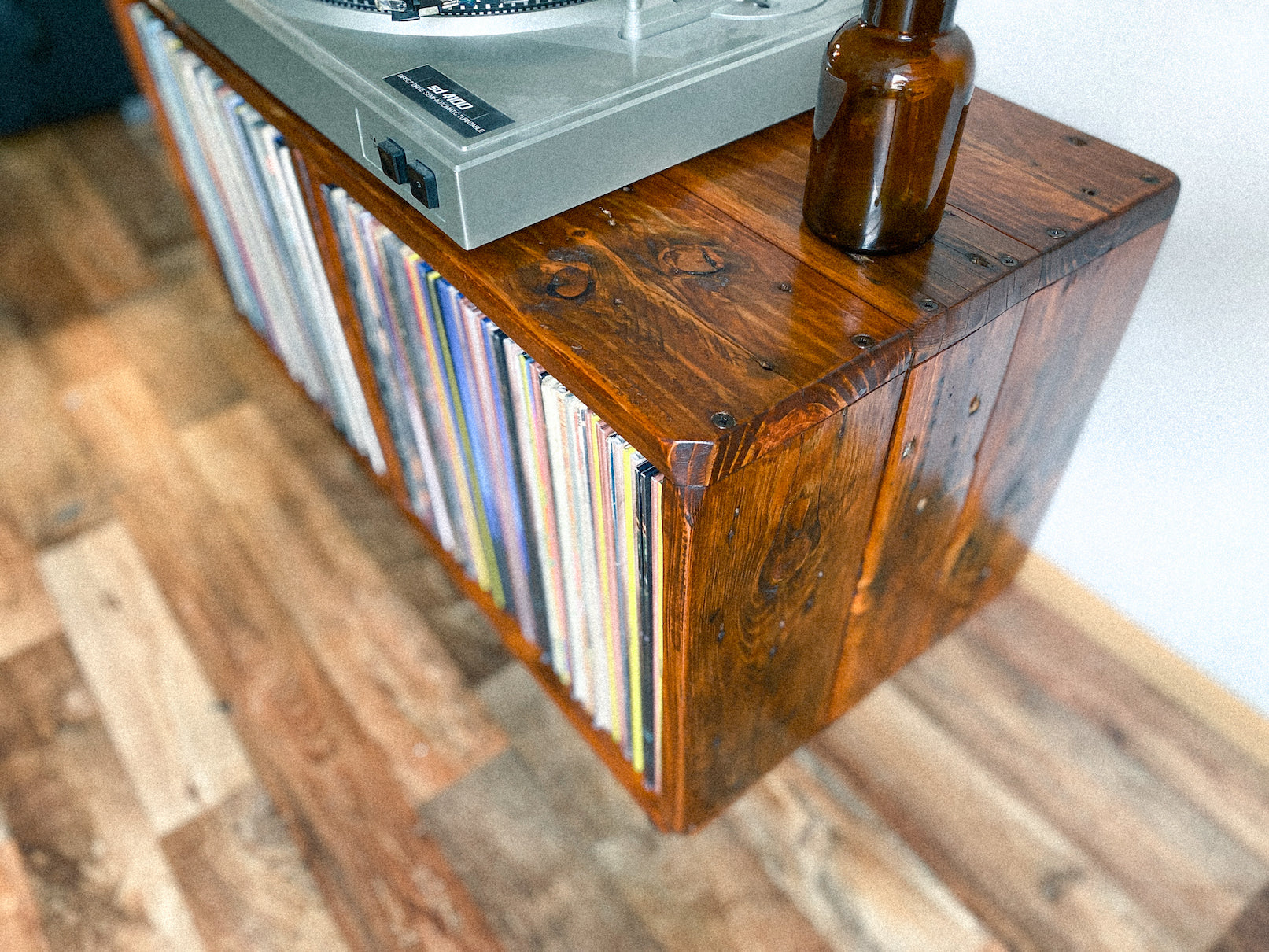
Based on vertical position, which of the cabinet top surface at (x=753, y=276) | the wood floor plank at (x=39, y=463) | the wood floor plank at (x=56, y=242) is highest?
the cabinet top surface at (x=753, y=276)

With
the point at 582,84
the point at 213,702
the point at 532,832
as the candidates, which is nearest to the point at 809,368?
the point at 582,84

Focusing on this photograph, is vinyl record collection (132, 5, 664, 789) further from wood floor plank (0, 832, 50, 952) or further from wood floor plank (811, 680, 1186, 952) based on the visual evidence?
wood floor plank (0, 832, 50, 952)

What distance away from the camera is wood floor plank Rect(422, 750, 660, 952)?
3.34 feet

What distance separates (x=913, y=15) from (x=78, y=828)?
3.91 ft

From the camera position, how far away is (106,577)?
4.42 feet

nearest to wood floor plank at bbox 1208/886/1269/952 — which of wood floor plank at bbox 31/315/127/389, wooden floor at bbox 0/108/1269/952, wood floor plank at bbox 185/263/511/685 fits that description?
wooden floor at bbox 0/108/1269/952

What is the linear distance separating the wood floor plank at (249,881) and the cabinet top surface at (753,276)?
0.72 m

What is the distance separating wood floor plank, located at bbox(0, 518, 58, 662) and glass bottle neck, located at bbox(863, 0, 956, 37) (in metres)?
1.27

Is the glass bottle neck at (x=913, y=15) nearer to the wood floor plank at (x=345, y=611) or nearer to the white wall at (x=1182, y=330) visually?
the white wall at (x=1182, y=330)

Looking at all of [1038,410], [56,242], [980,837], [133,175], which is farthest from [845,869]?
[133,175]

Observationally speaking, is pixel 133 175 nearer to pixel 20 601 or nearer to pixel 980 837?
pixel 20 601

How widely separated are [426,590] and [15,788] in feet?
1.74

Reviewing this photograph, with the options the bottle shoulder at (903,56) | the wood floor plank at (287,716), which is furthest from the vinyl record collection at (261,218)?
the bottle shoulder at (903,56)

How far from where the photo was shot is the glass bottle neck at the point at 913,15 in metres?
0.61
